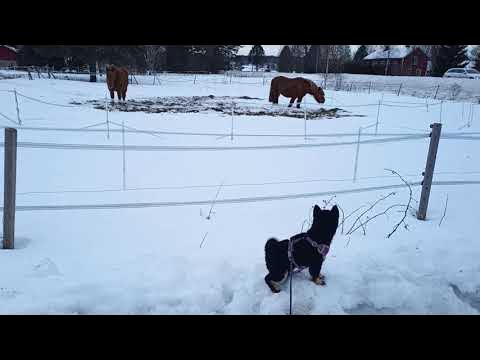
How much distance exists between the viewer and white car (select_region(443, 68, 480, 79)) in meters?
22.5

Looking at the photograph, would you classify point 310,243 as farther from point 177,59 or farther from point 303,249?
point 177,59

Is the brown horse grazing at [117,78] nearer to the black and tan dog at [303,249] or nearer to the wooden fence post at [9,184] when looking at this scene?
the wooden fence post at [9,184]

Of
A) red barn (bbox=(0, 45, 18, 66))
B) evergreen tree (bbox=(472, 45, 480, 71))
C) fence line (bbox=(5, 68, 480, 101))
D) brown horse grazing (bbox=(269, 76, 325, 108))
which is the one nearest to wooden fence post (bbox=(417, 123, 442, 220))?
brown horse grazing (bbox=(269, 76, 325, 108))

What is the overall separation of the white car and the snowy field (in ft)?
56.0

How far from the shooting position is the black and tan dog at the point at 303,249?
254 centimetres

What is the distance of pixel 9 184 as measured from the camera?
3.09 meters

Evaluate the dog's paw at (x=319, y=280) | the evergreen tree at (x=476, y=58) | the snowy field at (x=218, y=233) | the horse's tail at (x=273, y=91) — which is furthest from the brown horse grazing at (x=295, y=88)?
the dog's paw at (x=319, y=280)

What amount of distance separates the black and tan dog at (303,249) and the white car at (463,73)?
25177mm

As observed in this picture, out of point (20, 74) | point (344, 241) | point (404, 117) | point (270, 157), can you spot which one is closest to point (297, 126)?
point (270, 157)

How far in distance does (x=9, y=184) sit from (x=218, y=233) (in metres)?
2.05

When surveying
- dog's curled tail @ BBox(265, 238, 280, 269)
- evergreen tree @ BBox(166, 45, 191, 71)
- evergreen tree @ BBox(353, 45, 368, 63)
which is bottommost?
dog's curled tail @ BBox(265, 238, 280, 269)

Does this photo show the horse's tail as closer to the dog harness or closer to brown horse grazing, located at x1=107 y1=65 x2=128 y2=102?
brown horse grazing, located at x1=107 y1=65 x2=128 y2=102

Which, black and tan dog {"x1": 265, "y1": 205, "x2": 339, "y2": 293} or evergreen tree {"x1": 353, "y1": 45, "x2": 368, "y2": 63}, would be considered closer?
black and tan dog {"x1": 265, "y1": 205, "x2": 339, "y2": 293}
